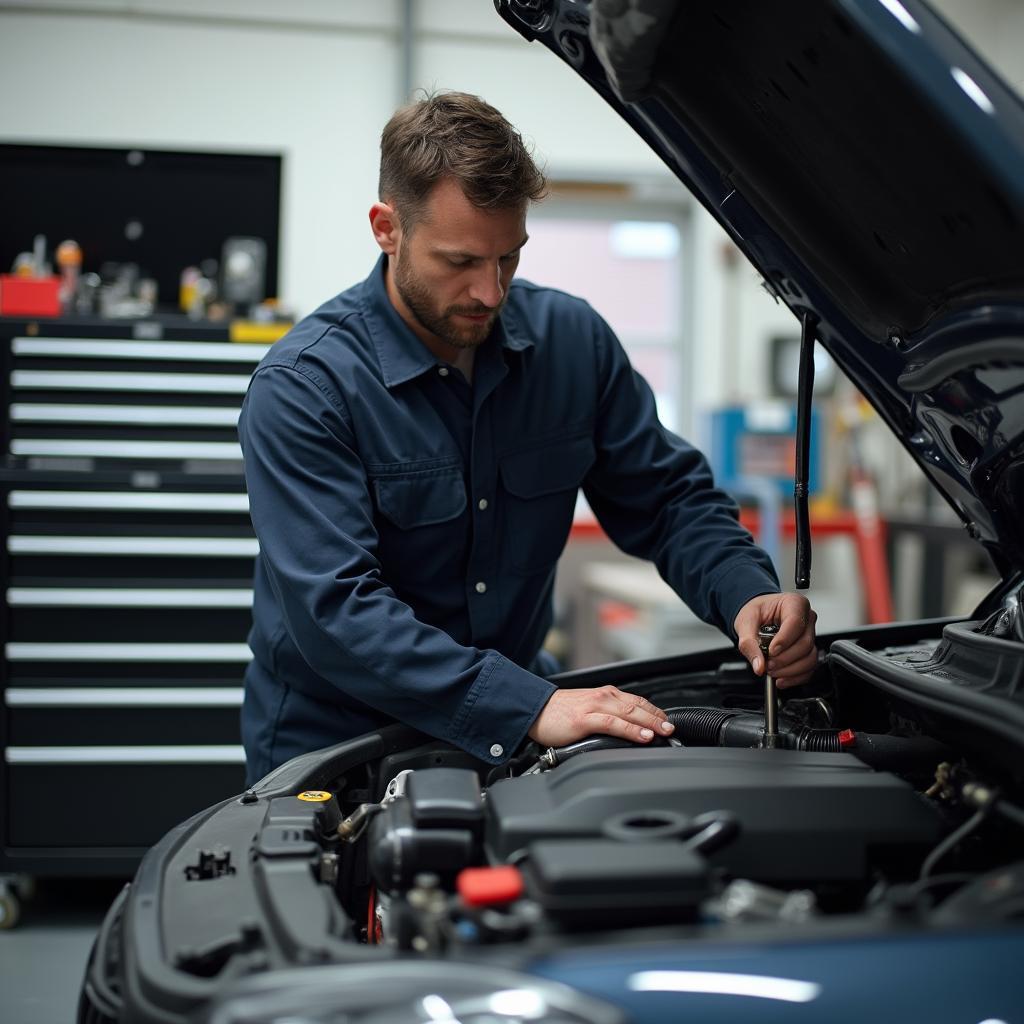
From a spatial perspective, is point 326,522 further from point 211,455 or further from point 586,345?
point 211,455

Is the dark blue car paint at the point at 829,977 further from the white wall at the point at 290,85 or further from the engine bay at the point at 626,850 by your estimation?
the white wall at the point at 290,85

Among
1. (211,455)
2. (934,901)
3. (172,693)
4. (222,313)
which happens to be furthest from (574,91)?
(934,901)

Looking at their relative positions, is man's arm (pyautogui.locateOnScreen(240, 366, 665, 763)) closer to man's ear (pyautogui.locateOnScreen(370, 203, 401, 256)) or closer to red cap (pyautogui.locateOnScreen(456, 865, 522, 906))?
man's ear (pyautogui.locateOnScreen(370, 203, 401, 256))

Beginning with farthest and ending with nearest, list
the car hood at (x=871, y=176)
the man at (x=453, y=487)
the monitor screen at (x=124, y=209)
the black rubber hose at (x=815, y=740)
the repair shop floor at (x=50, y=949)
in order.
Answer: the monitor screen at (x=124, y=209) < the repair shop floor at (x=50, y=949) < the man at (x=453, y=487) < the black rubber hose at (x=815, y=740) < the car hood at (x=871, y=176)

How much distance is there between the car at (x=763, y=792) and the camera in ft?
2.27

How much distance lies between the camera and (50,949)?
8.00ft

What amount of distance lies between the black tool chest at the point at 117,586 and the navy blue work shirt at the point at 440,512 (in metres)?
1.15

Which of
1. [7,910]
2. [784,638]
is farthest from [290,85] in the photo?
[784,638]

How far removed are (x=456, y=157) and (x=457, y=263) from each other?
0.42 feet

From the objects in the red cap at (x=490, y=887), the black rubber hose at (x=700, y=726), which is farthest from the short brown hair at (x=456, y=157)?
the red cap at (x=490, y=887)

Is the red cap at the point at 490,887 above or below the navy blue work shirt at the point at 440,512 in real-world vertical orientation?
below

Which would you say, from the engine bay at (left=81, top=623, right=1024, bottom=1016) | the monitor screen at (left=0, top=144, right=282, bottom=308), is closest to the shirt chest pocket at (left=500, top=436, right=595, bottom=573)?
the engine bay at (left=81, top=623, right=1024, bottom=1016)

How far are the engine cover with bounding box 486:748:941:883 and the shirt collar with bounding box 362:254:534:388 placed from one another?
68 cm

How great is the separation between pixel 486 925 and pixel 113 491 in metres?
2.19
